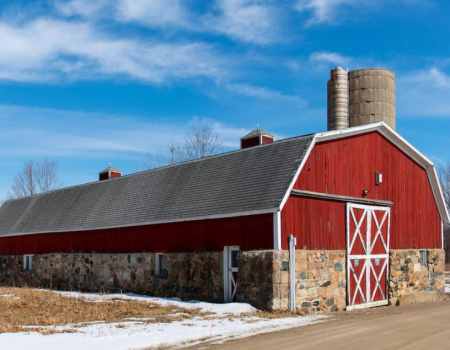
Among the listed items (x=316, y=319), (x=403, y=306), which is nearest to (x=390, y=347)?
(x=316, y=319)

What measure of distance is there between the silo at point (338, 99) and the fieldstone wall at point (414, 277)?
6465mm

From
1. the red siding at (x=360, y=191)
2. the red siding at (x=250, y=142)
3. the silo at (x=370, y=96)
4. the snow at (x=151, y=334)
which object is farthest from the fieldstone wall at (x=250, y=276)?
the silo at (x=370, y=96)

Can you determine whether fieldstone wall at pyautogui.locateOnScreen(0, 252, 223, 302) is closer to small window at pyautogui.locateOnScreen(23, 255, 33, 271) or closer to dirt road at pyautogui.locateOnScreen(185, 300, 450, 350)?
small window at pyautogui.locateOnScreen(23, 255, 33, 271)

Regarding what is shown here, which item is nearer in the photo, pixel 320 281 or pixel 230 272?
pixel 320 281

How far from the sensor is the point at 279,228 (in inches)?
592

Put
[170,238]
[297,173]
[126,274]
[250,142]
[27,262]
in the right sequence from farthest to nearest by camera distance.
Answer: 1. [27,262]
2. [250,142]
3. [126,274]
4. [170,238]
5. [297,173]

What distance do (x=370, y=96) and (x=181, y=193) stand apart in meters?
9.74

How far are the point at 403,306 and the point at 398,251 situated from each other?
1.99 metres

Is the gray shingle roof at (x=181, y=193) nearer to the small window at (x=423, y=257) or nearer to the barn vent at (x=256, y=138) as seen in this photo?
the barn vent at (x=256, y=138)

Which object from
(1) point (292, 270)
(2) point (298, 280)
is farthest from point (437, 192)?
(1) point (292, 270)

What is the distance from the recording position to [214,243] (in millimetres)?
16922

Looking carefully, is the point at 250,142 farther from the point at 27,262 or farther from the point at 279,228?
the point at 27,262

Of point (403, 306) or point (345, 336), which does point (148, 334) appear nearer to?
point (345, 336)

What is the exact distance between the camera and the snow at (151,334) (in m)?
9.95
